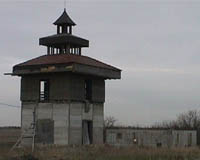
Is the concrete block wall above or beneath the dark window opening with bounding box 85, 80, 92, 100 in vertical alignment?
beneath

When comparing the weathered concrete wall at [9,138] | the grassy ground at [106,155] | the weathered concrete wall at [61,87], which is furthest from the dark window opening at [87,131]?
the weathered concrete wall at [9,138]

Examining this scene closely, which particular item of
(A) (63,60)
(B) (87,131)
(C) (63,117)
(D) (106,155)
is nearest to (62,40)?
(A) (63,60)

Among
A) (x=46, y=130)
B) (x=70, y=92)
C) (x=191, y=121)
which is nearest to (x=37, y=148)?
(x=46, y=130)

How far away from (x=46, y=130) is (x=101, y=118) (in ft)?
19.4

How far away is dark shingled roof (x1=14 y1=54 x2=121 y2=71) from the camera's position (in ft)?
135

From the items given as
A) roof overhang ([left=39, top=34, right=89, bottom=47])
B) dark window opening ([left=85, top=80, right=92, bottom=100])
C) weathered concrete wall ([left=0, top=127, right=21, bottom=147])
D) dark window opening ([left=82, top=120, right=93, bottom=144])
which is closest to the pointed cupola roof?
roof overhang ([left=39, top=34, right=89, bottom=47])

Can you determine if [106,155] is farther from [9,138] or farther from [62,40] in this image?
[9,138]

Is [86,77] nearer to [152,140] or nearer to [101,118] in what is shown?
[101,118]

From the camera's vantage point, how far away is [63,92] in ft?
136

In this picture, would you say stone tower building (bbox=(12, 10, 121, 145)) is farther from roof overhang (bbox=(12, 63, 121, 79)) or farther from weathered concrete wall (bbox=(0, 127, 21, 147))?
weathered concrete wall (bbox=(0, 127, 21, 147))

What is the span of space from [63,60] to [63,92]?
272 cm

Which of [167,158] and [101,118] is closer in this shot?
[167,158]

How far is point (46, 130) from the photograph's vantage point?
41719 millimetres

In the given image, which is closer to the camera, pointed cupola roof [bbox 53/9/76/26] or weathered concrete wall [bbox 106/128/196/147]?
pointed cupola roof [bbox 53/9/76/26]
